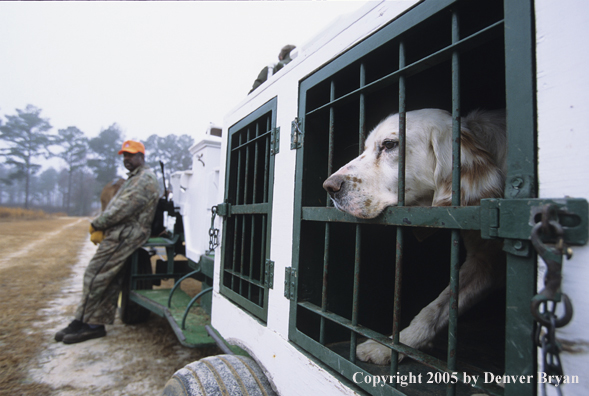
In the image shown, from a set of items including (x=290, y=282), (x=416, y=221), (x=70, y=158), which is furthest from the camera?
(x=70, y=158)

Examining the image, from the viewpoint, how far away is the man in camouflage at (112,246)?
13.1ft

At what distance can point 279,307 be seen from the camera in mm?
1934

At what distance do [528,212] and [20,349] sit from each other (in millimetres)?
5190

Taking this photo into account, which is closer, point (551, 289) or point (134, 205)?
point (551, 289)

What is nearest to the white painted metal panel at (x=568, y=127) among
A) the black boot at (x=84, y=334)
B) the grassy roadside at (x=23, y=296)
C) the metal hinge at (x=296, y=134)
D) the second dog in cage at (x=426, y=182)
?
the second dog in cage at (x=426, y=182)

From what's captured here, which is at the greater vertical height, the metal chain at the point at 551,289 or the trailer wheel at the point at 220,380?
the metal chain at the point at 551,289

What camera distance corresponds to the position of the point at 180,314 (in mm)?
3645

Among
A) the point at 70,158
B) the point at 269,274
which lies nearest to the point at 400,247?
the point at 269,274

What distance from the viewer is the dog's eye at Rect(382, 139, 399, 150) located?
1.58m

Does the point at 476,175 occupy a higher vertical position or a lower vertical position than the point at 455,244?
higher

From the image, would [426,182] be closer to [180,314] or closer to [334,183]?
[334,183]

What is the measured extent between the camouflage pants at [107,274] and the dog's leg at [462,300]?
3.92 metres

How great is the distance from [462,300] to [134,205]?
14.2 ft

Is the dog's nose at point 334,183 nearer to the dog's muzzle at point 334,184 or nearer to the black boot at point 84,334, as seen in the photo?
the dog's muzzle at point 334,184
